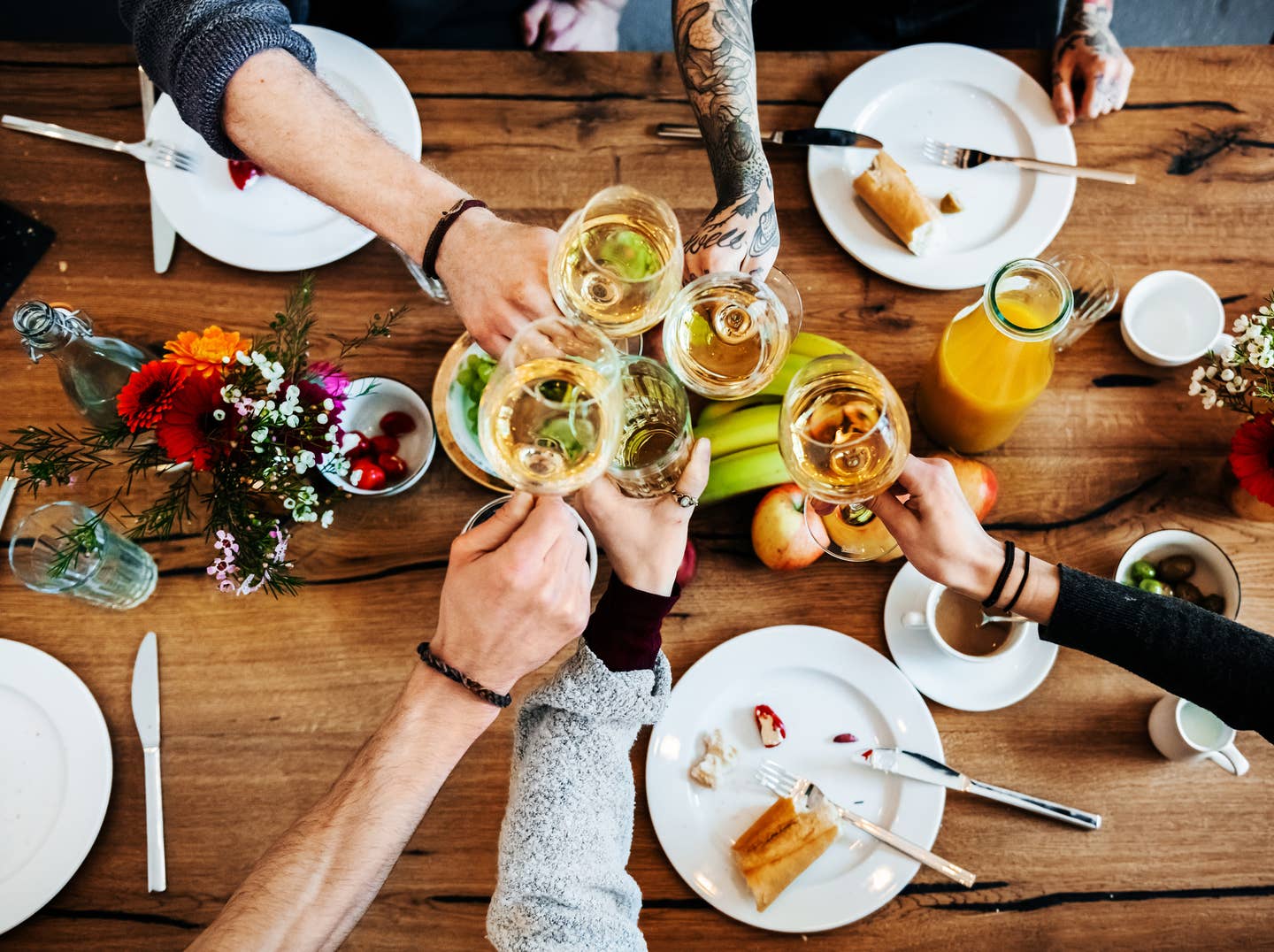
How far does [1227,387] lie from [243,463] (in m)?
1.60

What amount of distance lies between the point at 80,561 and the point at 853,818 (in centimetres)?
138

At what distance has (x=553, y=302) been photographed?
4.25ft

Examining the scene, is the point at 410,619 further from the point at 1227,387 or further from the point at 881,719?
the point at 1227,387

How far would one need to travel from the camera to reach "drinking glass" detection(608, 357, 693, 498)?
1250 mm

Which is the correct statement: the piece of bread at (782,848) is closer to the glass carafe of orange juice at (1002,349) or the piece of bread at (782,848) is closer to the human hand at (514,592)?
the human hand at (514,592)

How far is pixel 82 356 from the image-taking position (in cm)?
146

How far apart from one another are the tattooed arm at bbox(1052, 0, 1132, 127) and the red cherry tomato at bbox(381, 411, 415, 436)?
142 centimetres

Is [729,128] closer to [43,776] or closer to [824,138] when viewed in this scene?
[824,138]

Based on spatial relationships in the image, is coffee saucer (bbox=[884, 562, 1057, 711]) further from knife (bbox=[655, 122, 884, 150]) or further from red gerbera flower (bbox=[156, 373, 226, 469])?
red gerbera flower (bbox=[156, 373, 226, 469])

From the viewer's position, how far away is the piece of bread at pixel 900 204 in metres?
1.61

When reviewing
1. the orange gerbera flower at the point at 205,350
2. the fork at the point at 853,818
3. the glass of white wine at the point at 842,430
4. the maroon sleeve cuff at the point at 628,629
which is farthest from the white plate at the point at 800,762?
the orange gerbera flower at the point at 205,350

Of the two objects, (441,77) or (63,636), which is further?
(441,77)

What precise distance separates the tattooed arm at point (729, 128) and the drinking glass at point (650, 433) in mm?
270

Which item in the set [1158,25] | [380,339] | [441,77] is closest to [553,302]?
[380,339]
